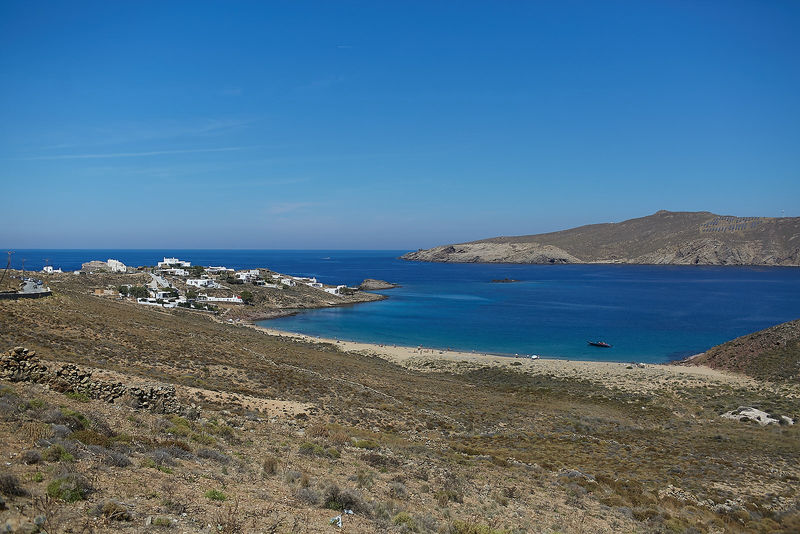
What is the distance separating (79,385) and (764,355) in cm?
4693

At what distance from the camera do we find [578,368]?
3906 centimetres

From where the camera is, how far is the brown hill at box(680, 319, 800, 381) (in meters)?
34.6

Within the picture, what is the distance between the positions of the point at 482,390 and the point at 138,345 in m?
21.1

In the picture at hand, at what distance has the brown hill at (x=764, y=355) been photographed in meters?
34.6

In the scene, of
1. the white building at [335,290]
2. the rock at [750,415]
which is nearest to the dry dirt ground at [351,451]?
the rock at [750,415]

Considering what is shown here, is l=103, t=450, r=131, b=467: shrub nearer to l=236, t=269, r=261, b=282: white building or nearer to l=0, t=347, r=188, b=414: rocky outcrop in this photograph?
l=0, t=347, r=188, b=414: rocky outcrop

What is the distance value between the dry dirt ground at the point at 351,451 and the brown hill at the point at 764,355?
19.5ft

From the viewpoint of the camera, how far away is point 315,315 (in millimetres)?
77000

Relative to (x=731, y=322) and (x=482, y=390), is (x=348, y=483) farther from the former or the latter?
(x=731, y=322)

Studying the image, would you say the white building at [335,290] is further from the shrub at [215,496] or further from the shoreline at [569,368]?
the shrub at [215,496]

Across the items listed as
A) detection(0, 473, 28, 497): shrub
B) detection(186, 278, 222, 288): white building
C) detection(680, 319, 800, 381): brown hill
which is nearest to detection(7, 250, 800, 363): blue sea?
detection(680, 319, 800, 381): brown hill

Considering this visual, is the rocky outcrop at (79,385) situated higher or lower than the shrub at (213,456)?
higher

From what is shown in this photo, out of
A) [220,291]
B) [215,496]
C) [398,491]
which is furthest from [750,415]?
[220,291]

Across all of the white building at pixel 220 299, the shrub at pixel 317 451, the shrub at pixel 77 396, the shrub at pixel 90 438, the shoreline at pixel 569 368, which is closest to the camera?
the shrub at pixel 90 438
